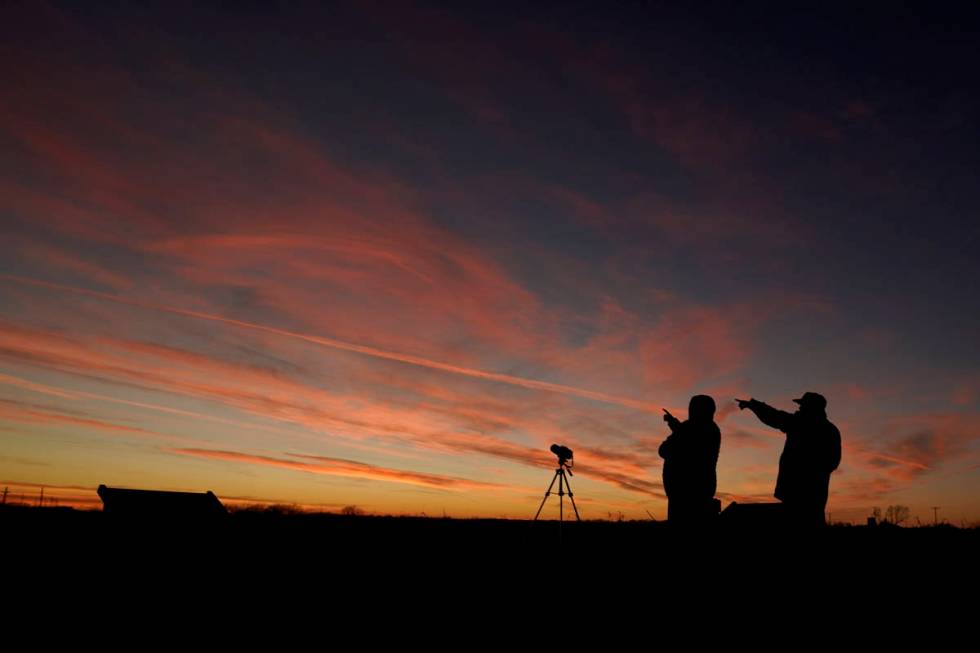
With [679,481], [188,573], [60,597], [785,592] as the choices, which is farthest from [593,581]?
[60,597]

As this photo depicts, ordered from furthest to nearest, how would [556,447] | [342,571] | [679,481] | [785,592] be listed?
[556,447]
[342,571]
[679,481]
[785,592]

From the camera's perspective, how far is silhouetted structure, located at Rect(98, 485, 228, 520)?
33.3 ft

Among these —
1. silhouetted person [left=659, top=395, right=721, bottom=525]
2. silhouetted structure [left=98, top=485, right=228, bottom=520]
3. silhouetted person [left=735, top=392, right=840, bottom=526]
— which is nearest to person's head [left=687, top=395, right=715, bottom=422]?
silhouetted person [left=659, top=395, right=721, bottom=525]

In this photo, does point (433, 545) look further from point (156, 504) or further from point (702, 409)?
point (702, 409)

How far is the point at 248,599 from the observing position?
8438 millimetres

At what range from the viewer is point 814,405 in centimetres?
860

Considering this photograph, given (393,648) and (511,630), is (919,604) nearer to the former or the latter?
(511,630)

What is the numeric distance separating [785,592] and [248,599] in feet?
21.4

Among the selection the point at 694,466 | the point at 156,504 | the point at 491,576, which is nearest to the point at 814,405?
the point at 694,466

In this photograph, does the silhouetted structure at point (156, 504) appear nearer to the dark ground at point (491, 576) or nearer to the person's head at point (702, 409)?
the dark ground at point (491, 576)

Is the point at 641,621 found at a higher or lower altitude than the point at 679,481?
lower

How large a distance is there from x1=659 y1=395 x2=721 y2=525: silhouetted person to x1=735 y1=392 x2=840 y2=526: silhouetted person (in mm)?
1053

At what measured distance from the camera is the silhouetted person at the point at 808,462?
8352mm

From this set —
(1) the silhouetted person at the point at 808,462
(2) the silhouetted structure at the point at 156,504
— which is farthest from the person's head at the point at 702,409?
(2) the silhouetted structure at the point at 156,504
